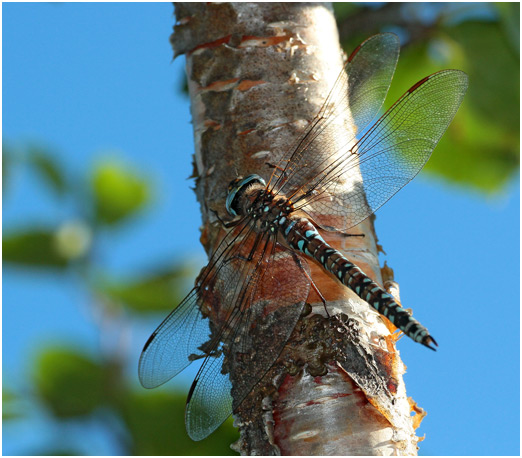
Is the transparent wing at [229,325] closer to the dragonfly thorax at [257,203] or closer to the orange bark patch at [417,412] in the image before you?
the dragonfly thorax at [257,203]

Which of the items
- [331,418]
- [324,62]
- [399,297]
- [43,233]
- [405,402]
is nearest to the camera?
[331,418]

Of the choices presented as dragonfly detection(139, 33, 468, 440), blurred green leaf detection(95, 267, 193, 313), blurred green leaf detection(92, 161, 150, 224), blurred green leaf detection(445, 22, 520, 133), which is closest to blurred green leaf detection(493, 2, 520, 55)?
blurred green leaf detection(445, 22, 520, 133)

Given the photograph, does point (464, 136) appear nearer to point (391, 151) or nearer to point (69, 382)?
point (391, 151)

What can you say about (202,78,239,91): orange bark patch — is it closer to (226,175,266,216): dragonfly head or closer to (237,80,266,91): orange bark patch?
(237,80,266,91): orange bark patch

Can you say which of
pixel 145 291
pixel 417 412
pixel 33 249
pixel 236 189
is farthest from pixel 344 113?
pixel 33 249

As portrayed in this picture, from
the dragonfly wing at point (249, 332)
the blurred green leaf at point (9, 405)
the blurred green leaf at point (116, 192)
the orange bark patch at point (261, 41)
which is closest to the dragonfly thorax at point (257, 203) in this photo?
the dragonfly wing at point (249, 332)

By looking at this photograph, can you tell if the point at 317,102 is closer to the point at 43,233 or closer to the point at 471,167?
the point at 471,167

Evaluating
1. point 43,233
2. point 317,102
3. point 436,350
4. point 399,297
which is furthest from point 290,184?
point 43,233
